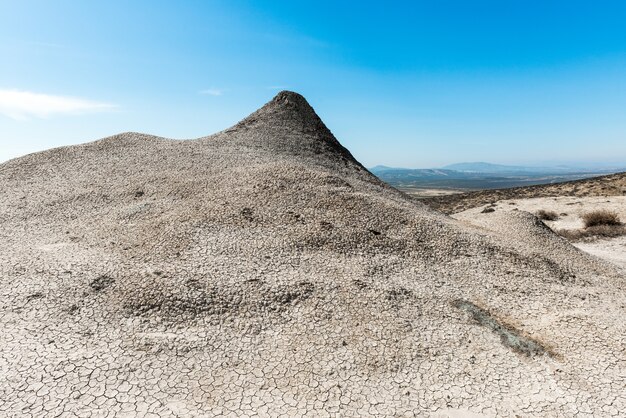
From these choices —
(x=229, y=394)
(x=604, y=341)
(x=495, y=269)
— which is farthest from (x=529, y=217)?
(x=229, y=394)

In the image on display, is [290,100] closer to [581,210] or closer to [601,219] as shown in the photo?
[601,219]

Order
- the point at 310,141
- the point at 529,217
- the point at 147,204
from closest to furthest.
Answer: the point at 147,204, the point at 529,217, the point at 310,141

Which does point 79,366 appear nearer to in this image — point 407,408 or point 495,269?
point 407,408

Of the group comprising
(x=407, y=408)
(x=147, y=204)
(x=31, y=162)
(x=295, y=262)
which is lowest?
(x=407, y=408)

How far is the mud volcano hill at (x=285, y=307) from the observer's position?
6.81 metres

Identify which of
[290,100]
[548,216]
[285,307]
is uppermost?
[290,100]

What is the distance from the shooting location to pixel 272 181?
15.4m

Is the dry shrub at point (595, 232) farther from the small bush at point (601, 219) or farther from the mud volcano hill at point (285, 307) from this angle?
the mud volcano hill at point (285, 307)

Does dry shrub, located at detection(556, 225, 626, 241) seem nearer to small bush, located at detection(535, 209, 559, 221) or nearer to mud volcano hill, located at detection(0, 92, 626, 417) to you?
small bush, located at detection(535, 209, 559, 221)

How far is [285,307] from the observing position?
9.15 meters

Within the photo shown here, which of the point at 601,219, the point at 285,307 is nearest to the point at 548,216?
the point at 601,219

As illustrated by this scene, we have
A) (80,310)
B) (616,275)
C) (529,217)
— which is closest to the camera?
(80,310)

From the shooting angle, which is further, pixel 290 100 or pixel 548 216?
pixel 548 216

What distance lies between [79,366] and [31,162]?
1632 cm
